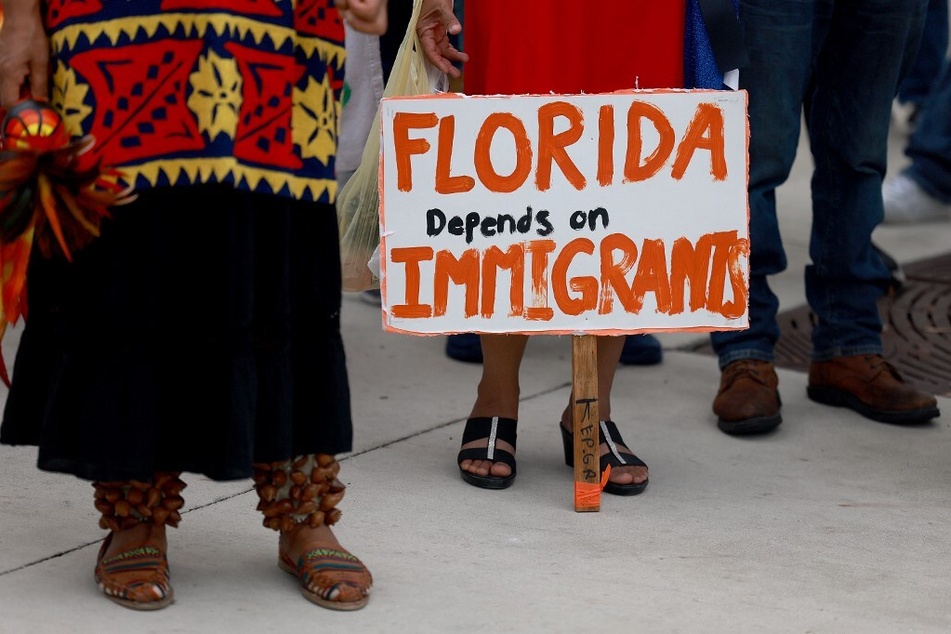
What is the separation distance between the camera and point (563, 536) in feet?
9.79

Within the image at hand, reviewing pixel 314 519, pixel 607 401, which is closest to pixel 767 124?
pixel 607 401

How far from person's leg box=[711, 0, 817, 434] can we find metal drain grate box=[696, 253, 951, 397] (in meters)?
0.59

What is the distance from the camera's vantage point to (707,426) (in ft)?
12.6

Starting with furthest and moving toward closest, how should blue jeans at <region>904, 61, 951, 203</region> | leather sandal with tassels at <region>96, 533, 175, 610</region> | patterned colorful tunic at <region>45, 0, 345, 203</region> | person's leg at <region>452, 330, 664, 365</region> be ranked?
blue jeans at <region>904, 61, 951, 203</region>
person's leg at <region>452, 330, 664, 365</region>
leather sandal with tassels at <region>96, 533, 175, 610</region>
patterned colorful tunic at <region>45, 0, 345, 203</region>

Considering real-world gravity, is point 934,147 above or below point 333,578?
above

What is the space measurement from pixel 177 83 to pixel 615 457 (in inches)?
56.0

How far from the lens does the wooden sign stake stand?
3.13 metres

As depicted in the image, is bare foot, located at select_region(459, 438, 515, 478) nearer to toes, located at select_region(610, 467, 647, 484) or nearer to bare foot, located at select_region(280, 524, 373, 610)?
toes, located at select_region(610, 467, 647, 484)

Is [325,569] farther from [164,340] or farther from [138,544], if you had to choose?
[164,340]

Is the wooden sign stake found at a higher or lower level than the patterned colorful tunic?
lower

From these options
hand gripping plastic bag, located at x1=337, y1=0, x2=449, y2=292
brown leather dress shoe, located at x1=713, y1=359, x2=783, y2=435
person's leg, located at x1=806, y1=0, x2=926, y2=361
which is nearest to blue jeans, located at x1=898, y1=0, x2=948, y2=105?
person's leg, located at x1=806, y1=0, x2=926, y2=361

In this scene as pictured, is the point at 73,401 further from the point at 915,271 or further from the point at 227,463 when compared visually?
the point at 915,271

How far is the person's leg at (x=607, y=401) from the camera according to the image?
326 centimetres

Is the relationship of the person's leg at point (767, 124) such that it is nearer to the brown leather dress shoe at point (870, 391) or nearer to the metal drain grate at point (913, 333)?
the brown leather dress shoe at point (870, 391)
